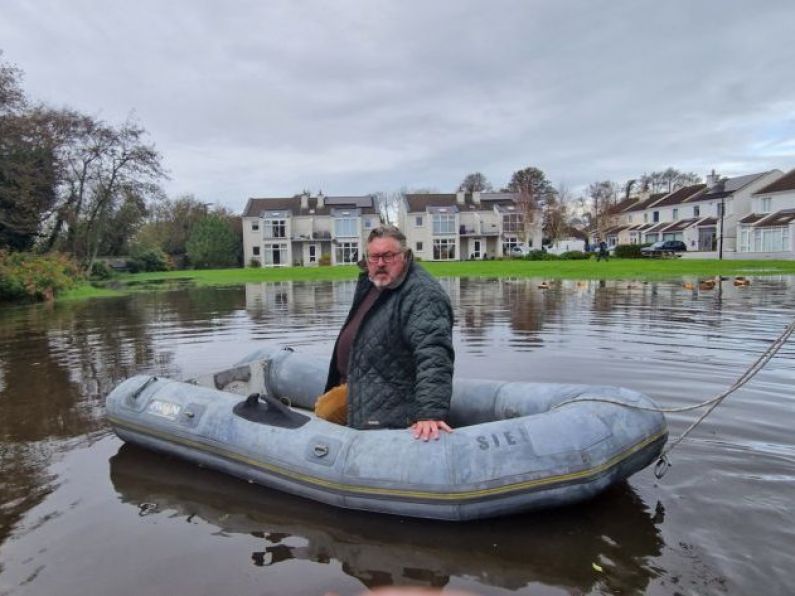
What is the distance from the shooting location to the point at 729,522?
3.82 metres

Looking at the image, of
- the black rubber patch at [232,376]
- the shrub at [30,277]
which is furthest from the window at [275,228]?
the black rubber patch at [232,376]

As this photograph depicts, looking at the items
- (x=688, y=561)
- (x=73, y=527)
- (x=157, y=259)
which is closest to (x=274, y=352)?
(x=73, y=527)

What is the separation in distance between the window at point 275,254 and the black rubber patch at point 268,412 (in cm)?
5866

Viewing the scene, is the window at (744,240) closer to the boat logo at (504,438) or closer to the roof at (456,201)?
the roof at (456,201)

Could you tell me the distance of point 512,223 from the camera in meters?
64.2


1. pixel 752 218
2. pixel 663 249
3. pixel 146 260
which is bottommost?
pixel 146 260

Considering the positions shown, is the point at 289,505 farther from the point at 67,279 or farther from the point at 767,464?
the point at 67,279

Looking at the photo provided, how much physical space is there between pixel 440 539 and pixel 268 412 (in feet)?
5.47

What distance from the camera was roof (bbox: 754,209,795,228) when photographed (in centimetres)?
4588

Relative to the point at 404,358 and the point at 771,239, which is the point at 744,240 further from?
the point at 404,358

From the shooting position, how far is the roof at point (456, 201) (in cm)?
6512

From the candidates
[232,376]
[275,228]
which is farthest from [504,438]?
[275,228]

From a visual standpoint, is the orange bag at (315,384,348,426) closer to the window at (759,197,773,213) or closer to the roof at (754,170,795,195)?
the roof at (754,170,795,195)

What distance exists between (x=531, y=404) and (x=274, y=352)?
3.11m
